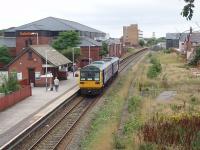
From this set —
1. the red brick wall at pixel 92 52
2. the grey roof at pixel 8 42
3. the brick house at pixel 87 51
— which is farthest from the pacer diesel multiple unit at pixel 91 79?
the grey roof at pixel 8 42

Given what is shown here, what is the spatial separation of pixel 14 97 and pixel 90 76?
25.8 ft

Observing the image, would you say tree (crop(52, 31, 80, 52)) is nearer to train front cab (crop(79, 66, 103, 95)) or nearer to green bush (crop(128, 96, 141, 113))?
train front cab (crop(79, 66, 103, 95))

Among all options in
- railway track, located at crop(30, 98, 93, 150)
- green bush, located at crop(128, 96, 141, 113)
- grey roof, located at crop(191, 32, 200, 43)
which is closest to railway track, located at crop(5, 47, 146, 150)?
railway track, located at crop(30, 98, 93, 150)

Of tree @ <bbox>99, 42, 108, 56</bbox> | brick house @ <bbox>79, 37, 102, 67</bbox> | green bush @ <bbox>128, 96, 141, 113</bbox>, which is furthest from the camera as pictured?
tree @ <bbox>99, 42, 108, 56</bbox>

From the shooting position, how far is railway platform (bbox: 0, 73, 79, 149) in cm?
2417

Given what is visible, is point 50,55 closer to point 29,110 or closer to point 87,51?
point 29,110

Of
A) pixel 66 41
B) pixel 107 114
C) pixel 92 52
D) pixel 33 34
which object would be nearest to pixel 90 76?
pixel 107 114

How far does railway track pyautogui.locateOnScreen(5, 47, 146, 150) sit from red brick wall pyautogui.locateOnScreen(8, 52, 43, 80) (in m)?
12.1

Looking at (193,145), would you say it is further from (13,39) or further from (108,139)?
(13,39)

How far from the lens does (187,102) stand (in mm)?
31844

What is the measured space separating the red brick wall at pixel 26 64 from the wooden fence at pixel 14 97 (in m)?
8.87

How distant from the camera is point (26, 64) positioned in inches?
1833

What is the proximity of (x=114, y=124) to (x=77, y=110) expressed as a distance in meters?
6.92

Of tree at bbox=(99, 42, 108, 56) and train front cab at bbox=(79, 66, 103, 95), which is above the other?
tree at bbox=(99, 42, 108, 56)
